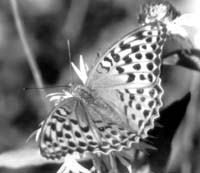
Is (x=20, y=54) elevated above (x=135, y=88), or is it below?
below

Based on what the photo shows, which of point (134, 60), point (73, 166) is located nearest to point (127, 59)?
point (134, 60)

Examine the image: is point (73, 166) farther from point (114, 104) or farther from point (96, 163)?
point (114, 104)

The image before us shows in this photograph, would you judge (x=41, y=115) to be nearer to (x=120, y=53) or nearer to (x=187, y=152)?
(x=187, y=152)

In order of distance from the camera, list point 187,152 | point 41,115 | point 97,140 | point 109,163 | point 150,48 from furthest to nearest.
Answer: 1. point 41,115
2. point 187,152
3. point 109,163
4. point 150,48
5. point 97,140

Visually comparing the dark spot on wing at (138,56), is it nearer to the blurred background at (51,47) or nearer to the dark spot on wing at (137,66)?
the dark spot on wing at (137,66)

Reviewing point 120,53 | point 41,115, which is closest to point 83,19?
point 41,115

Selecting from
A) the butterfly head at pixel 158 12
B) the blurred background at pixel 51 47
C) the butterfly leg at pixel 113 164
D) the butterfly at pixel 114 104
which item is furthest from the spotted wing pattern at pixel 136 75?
the blurred background at pixel 51 47

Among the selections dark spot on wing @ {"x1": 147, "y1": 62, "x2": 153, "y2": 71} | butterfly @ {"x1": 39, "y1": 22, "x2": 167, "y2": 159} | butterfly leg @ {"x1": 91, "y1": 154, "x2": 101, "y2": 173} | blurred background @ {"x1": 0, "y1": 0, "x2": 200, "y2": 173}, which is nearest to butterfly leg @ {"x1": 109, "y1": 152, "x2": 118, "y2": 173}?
butterfly leg @ {"x1": 91, "y1": 154, "x2": 101, "y2": 173}
